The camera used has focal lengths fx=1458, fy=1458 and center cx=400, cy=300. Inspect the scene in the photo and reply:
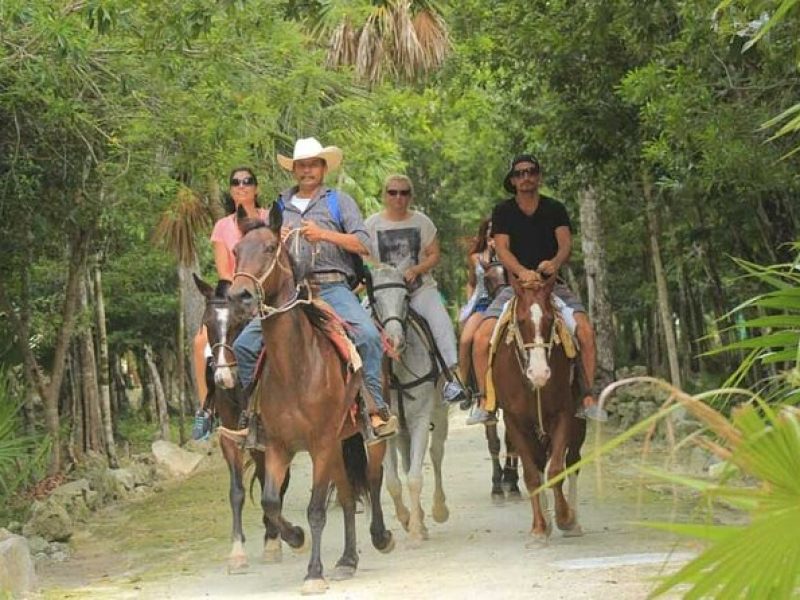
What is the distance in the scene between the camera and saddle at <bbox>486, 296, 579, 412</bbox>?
11555mm

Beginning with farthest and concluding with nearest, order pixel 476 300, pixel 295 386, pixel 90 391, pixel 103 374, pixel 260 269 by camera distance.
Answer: pixel 103 374 < pixel 90 391 < pixel 476 300 < pixel 295 386 < pixel 260 269

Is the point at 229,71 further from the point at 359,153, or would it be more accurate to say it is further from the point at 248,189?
the point at 359,153

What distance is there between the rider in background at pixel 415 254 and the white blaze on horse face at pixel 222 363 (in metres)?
1.85

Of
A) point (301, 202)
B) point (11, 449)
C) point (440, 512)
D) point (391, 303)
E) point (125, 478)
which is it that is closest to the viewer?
point (301, 202)

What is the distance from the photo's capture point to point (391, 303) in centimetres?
1202

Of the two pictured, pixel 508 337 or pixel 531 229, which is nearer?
pixel 508 337

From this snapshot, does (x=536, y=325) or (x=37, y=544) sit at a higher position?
(x=536, y=325)

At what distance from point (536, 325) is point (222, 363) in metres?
2.42

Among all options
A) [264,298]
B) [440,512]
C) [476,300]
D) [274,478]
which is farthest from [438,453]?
[264,298]

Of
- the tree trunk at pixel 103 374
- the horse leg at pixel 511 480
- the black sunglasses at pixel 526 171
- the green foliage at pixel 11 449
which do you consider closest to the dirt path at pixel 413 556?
the horse leg at pixel 511 480

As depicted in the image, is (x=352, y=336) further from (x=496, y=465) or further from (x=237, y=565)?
(x=496, y=465)

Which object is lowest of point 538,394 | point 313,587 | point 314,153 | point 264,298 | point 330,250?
point 313,587

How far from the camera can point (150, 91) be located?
1486 centimetres

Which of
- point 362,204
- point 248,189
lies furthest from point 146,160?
point 362,204
